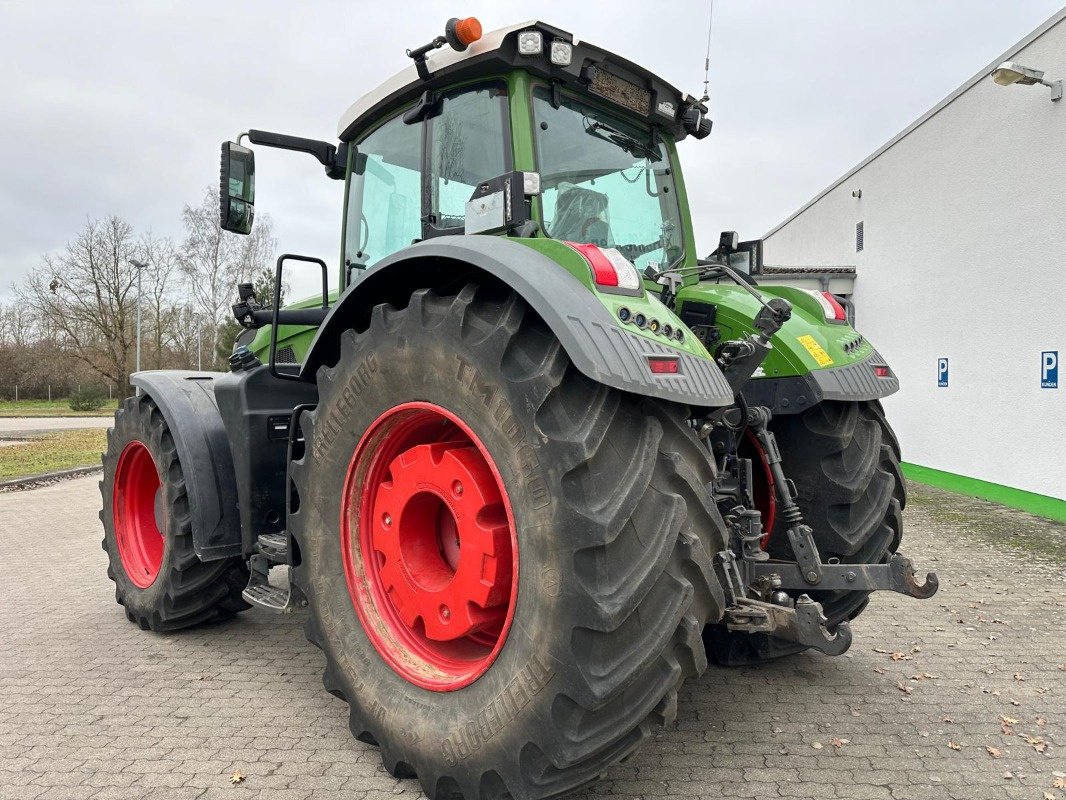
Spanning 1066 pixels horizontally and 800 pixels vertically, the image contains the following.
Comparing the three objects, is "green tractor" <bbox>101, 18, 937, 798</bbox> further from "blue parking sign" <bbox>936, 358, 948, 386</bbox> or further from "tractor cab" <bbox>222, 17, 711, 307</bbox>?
"blue parking sign" <bbox>936, 358, 948, 386</bbox>

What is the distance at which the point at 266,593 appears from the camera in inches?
132

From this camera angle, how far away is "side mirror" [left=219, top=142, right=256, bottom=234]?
3.42 m

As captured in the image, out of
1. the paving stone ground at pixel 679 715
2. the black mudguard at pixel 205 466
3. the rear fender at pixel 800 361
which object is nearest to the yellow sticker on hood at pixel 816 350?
the rear fender at pixel 800 361

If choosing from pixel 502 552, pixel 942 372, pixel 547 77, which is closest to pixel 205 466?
pixel 502 552

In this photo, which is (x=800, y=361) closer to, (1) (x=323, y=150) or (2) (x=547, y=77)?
(2) (x=547, y=77)

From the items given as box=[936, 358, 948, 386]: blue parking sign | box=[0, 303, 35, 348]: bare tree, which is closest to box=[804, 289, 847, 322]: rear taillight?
box=[936, 358, 948, 386]: blue parking sign

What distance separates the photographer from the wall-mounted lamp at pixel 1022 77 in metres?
8.02

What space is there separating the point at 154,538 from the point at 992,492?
30.4 ft

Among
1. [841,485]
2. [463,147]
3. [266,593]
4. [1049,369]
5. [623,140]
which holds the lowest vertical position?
[266,593]

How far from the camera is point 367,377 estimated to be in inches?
98.9

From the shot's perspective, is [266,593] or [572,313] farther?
[266,593]

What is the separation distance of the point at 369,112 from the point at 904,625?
12.7 feet

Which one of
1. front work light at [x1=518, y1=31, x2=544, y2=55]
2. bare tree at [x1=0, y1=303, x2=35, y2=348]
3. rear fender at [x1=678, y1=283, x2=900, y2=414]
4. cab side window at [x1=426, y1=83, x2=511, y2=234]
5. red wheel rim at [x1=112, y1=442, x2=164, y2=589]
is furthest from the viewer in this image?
bare tree at [x1=0, y1=303, x2=35, y2=348]

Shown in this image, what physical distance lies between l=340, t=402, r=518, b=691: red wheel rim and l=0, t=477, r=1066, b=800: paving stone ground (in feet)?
1.43
